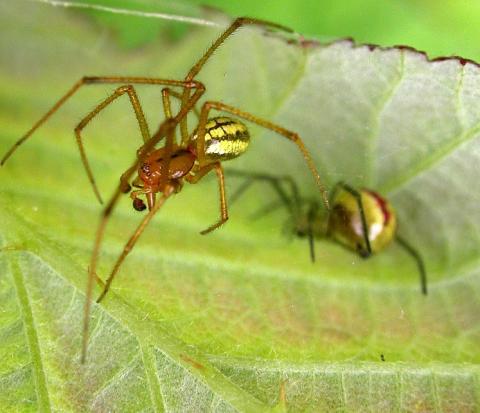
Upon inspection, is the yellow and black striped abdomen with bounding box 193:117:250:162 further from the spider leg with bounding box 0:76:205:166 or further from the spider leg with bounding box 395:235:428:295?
the spider leg with bounding box 395:235:428:295

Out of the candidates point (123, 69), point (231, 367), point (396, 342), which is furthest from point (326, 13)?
point (231, 367)

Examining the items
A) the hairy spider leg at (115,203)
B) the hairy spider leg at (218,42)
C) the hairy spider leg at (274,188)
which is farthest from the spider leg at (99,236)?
the hairy spider leg at (274,188)

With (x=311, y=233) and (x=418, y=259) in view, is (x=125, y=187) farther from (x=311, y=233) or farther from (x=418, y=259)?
(x=418, y=259)

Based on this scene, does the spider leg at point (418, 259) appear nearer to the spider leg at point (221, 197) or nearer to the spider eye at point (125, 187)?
the spider leg at point (221, 197)

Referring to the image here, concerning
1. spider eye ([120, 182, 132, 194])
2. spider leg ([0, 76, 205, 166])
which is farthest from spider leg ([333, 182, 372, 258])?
spider eye ([120, 182, 132, 194])

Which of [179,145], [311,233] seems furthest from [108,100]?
[311,233]

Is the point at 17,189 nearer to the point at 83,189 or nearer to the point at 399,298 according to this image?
the point at 83,189
